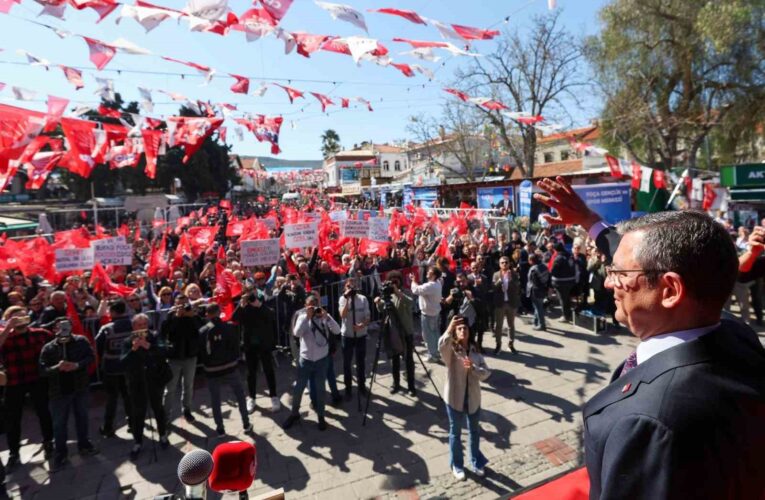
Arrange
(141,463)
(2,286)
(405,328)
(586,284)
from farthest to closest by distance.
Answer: (586,284) < (2,286) < (405,328) < (141,463)

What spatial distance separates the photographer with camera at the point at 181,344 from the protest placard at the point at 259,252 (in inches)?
119

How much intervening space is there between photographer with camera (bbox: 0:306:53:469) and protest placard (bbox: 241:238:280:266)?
160 inches

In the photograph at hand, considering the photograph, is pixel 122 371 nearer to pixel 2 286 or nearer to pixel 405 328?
pixel 405 328

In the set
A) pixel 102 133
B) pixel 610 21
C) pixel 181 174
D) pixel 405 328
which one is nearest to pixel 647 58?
pixel 610 21

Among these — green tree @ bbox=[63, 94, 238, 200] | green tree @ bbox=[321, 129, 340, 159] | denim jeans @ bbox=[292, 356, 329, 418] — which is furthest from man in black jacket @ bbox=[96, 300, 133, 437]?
green tree @ bbox=[321, 129, 340, 159]

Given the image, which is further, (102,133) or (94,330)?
(102,133)

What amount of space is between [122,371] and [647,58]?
78.4ft

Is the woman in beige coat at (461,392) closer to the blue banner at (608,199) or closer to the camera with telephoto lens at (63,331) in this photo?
the camera with telephoto lens at (63,331)

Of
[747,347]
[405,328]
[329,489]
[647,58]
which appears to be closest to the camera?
[747,347]

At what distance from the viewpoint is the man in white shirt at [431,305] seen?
25.5 feet

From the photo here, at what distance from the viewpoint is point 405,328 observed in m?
6.93

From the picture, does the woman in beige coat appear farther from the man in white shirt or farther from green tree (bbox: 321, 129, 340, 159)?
green tree (bbox: 321, 129, 340, 159)

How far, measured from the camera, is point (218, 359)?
587 cm

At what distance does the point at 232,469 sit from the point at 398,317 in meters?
5.06
